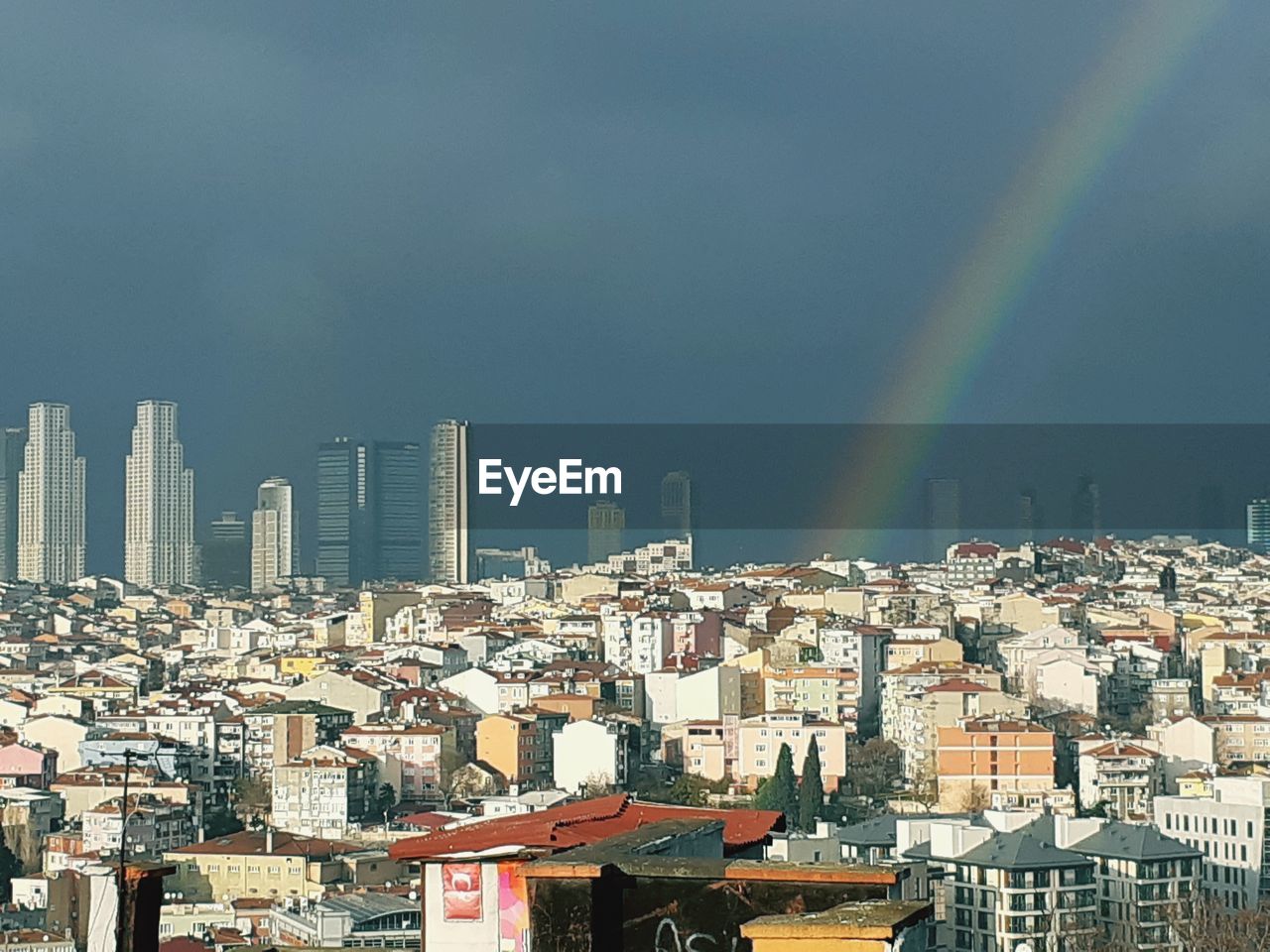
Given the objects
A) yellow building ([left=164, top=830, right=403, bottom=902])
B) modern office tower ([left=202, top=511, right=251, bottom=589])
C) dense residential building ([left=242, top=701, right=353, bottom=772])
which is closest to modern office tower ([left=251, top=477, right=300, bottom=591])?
modern office tower ([left=202, top=511, right=251, bottom=589])

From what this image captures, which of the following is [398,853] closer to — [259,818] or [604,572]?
[259,818]

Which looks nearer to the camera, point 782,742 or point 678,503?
point 782,742

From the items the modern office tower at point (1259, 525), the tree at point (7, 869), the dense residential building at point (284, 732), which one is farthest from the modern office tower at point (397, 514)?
the tree at point (7, 869)

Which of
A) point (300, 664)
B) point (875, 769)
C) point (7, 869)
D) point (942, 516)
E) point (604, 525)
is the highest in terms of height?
point (604, 525)

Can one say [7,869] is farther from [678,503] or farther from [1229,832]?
[678,503]

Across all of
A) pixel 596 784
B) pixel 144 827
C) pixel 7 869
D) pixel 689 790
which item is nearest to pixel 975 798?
pixel 689 790

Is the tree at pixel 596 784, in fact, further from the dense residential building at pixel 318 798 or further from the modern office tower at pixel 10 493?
the modern office tower at pixel 10 493

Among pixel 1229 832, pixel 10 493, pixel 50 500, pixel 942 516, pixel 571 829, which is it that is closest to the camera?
pixel 571 829

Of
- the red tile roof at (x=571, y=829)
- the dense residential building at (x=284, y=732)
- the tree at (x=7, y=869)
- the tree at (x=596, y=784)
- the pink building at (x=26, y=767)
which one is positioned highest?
the red tile roof at (x=571, y=829)
